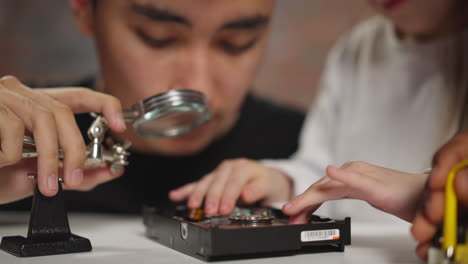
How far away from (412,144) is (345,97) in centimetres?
23

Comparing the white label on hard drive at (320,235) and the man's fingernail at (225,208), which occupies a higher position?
the man's fingernail at (225,208)

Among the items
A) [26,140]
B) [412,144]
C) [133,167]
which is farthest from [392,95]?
[26,140]

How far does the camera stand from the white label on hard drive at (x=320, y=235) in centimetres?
60

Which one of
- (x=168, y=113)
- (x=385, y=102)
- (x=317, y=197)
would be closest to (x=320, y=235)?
(x=317, y=197)

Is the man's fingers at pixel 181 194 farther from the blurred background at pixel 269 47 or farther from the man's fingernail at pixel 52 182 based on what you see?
the blurred background at pixel 269 47

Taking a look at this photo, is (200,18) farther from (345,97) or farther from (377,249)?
(377,249)

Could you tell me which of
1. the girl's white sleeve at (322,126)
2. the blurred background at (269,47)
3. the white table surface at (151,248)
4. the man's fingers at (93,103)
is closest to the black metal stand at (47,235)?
the white table surface at (151,248)

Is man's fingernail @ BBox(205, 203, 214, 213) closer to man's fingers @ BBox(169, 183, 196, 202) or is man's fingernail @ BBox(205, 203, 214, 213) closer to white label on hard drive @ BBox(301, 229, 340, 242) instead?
man's fingers @ BBox(169, 183, 196, 202)

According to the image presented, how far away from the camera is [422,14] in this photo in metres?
1.17

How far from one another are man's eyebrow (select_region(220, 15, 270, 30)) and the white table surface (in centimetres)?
44

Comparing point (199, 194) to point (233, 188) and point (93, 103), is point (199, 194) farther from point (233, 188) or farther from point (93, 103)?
point (93, 103)

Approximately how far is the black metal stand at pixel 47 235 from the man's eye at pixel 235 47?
1.82 ft

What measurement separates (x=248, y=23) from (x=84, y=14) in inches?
14.7

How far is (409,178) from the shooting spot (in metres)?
0.61
